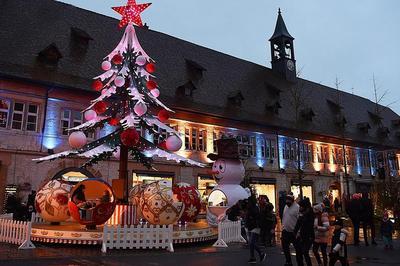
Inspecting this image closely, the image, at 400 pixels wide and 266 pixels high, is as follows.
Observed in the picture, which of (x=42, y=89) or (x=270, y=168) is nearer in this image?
(x=42, y=89)

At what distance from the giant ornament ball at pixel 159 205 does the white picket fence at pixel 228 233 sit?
1691mm

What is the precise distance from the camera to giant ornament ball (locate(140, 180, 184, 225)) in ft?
43.4

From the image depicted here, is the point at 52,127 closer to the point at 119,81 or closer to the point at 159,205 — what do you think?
the point at 119,81

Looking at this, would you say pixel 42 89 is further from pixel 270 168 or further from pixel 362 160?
pixel 362 160

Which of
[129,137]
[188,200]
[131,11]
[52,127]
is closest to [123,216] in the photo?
[188,200]

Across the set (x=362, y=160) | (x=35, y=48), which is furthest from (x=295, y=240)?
(x=362, y=160)

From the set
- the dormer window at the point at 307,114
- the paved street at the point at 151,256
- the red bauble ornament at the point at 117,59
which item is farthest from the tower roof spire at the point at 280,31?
the paved street at the point at 151,256

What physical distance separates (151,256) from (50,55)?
54.9 feet

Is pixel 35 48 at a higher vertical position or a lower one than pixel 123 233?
higher

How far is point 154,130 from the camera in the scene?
49.5 feet

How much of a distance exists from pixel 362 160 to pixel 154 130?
35.7 metres

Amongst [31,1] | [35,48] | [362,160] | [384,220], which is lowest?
[384,220]

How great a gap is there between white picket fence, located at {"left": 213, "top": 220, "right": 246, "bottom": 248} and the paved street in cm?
46

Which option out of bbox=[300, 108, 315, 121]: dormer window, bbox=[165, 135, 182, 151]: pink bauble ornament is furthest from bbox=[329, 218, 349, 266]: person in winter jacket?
bbox=[300, 108, 315, 121]: dormer window
